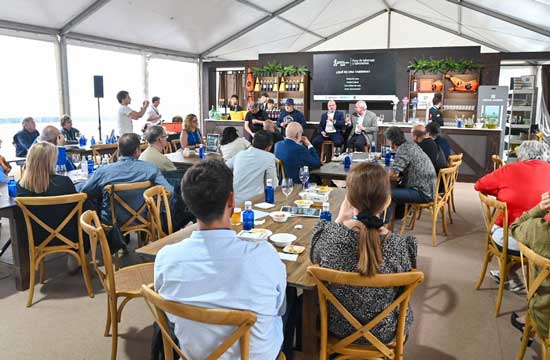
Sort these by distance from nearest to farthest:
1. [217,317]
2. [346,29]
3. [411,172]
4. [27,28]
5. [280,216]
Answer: [217,317]
[280,216]
[411,172]
[27,28]
[346,29]

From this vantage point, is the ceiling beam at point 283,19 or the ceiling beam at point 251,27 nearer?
the ceiling beam at point 283,19

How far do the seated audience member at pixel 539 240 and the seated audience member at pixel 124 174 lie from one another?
257 cm

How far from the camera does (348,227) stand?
1.88m

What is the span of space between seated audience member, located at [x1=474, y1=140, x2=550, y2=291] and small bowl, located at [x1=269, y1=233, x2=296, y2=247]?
1.77m

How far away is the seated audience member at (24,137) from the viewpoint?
6.43 meters

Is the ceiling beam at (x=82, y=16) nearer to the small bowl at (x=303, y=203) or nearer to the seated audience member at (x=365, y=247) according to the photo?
the small bowl at (x=303, y=203)

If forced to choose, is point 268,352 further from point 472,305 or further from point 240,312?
point 472,305

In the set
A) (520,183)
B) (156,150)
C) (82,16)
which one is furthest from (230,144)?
(82,16)

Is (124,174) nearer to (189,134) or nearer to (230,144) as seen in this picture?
(230,144)

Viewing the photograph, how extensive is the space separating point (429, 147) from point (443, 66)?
5462 mm

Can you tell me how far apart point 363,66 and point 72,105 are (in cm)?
663

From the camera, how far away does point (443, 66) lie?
974 cm

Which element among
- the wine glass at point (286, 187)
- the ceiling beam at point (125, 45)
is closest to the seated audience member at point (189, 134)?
the wine glass at point (286, 187)

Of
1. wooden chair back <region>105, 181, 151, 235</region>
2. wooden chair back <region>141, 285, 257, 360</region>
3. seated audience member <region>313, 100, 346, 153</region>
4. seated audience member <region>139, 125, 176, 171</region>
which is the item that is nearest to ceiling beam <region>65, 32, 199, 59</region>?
seated audience member <region>313, 100, 346, 153</region>
